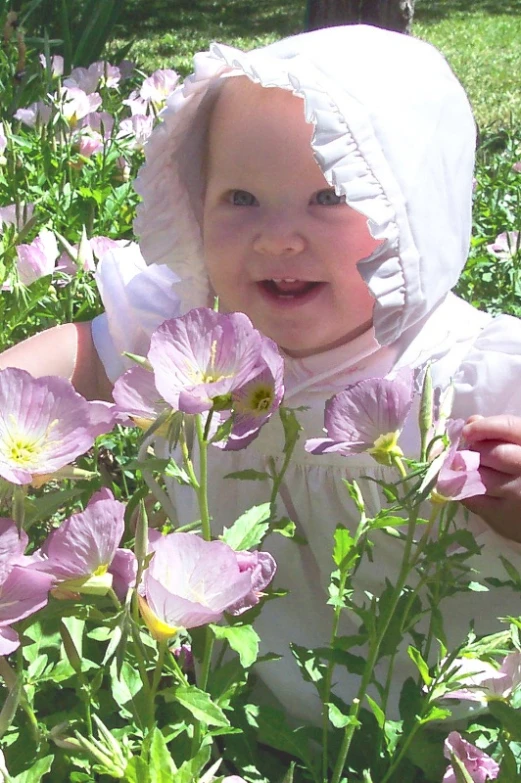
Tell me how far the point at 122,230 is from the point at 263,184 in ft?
3.50

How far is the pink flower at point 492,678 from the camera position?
0.90 m

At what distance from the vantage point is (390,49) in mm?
1182

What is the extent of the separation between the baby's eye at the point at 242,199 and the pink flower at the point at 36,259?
1.14ft

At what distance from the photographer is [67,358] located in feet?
4.96

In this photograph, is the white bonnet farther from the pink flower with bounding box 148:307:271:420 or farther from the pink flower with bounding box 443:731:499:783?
the pink flower with bounding box 443:731:499:783

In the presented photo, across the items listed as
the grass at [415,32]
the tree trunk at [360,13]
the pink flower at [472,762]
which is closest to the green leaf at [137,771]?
the pink flower at [472,762]

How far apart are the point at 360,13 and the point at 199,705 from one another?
13.8 feet

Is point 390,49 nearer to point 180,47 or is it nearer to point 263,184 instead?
point 263,184

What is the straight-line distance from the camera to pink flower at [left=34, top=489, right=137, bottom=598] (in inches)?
28.8

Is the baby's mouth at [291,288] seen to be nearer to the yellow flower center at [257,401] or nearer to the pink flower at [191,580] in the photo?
the yellow flower center at [257,401]

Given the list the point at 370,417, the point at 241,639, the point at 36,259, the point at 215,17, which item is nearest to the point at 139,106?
the point at 36,259

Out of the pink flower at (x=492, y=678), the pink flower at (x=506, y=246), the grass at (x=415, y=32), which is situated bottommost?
the grass at (x=415, y=32)

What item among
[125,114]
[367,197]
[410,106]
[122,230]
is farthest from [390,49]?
[125,114]

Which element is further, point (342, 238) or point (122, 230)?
point (122, 230)
